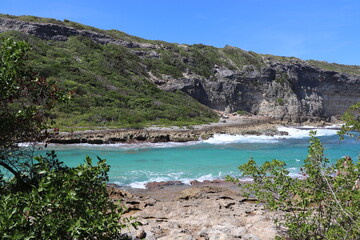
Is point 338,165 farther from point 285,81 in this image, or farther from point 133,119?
point 285,81

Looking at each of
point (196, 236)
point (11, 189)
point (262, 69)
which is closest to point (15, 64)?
point (11, 189)

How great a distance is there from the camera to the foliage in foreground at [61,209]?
2.98 m

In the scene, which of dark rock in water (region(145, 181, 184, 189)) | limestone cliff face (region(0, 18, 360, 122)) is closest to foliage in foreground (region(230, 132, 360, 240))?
dark rock in water (region(145, 181, 184, 189))

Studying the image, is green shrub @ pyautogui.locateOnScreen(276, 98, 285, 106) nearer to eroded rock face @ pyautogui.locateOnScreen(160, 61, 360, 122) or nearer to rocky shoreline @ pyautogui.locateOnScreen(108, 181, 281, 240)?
eroded rock face @ pyautogui.locateOnScreen(160, 61, 360, 122)

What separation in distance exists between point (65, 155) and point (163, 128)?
1578cm

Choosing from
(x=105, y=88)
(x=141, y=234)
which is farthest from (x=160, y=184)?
(x=105, y=88)

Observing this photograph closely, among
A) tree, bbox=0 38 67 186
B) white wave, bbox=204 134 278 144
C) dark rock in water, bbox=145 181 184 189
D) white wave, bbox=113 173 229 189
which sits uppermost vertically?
tree, bbox=0 38 67 186

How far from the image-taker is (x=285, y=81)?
66.2 meters

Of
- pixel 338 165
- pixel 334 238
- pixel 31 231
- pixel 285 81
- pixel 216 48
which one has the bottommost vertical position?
pixel 334 238

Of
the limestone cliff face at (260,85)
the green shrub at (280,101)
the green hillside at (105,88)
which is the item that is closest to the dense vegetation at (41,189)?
the green hillside at (105,88)

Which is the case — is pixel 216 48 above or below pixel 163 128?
above

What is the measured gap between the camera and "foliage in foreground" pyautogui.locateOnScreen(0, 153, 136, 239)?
2.98m

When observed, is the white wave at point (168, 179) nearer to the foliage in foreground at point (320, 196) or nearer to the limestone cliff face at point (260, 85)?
the foliage in foreground at point (320, 196)

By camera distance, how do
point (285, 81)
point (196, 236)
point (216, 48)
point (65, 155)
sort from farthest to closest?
point (216, 48) → point (285, 81) → point (65, 155) → point (196, 236)
